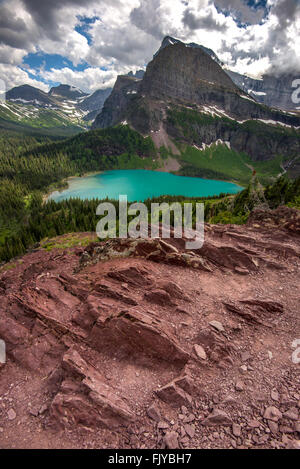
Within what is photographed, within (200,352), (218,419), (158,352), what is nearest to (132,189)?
(158,352)

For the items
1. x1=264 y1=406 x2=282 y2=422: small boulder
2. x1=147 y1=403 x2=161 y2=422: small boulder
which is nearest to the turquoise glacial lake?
x1=147 y1=403 x2=161 y2=422: small boulder

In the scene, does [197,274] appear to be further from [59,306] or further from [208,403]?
[59,306]

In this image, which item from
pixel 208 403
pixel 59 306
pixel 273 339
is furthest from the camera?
pixel 59 306

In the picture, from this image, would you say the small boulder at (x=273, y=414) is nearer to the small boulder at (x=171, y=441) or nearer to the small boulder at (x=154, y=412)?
the small boulder at (x=171, y=441)

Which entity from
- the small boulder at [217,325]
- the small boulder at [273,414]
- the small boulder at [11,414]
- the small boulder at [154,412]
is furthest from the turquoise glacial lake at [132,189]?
the small boulder at [273,414]

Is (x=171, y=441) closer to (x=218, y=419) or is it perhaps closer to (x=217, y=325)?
(x=218, y=419)

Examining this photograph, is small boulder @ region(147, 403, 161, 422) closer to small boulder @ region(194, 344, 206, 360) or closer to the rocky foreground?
the rocky foreground

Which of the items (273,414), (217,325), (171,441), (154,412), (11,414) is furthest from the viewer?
(217,325)

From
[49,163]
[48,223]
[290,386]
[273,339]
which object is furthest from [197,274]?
[49,163]
